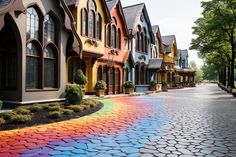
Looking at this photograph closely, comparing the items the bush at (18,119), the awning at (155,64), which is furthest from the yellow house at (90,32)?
the awning at (155,64)

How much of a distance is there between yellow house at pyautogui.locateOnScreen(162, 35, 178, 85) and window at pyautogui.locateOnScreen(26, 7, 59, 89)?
3355 centimetres

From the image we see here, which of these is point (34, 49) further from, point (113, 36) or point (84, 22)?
point (113, 36)

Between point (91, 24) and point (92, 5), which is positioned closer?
point (91, 24)

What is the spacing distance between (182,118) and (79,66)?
11.9 metres

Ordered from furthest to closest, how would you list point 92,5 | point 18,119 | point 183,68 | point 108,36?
point 183,68
point 108,36
point 92,5
point 18,119

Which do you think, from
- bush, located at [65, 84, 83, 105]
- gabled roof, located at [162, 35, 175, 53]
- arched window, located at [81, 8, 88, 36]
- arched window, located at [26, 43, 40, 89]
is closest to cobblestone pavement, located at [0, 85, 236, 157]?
bush, located at [65, 84, 83, 105]

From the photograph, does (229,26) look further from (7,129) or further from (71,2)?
(7,129)

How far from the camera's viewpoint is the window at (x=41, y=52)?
14.5 m

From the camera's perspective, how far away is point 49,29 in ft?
51.9

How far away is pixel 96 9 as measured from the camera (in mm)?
23203

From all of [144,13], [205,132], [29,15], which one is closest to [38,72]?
[29,15]

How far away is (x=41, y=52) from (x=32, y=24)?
1555 millimetres

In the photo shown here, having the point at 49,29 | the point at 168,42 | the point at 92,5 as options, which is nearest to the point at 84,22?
the point at 92,5

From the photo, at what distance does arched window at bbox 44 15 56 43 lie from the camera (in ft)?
→ 50.9
